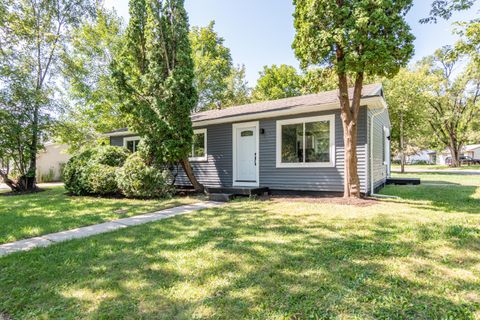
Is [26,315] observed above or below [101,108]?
below

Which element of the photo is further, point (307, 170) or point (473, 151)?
point (473, 151)

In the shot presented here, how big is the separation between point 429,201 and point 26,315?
7852mm

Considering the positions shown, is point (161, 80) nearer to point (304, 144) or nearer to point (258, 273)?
point (304, 144)

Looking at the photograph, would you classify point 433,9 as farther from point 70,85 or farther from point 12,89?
point 70,85

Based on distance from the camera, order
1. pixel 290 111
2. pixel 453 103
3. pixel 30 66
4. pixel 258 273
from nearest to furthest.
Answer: pixel 258 273, pixel 290 111, pixel 30 66, pixel 453 103

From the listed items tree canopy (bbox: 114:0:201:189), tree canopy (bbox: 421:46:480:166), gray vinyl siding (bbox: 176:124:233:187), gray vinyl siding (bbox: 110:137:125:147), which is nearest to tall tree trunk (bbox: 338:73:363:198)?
gray vinyl siding (bbox: 176:124:233:187)

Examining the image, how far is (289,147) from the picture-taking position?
329 inches

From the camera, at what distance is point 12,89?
9.95m

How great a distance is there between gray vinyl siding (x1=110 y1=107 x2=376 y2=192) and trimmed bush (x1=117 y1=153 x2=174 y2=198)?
6.89 ft

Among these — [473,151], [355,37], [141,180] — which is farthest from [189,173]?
[473,151]

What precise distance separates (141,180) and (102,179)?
5.27 ft

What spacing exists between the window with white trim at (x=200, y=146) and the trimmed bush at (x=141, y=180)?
2.12 m

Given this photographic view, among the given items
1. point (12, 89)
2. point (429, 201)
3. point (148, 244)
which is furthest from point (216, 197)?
point (12, 89)

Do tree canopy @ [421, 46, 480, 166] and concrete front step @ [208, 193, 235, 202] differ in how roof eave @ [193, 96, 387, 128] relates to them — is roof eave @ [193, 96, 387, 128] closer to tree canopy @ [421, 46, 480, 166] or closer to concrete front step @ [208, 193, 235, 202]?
concrete front step @ [208, 193, 235, 202]
